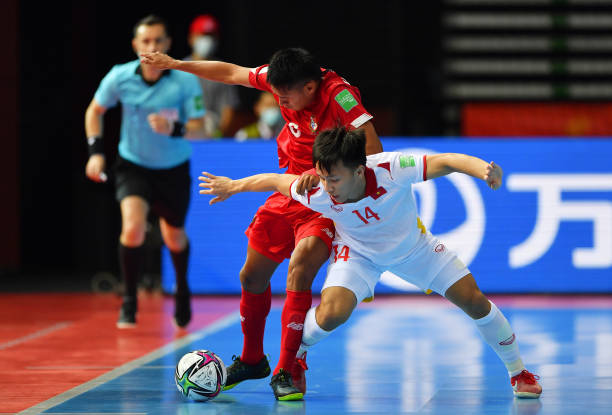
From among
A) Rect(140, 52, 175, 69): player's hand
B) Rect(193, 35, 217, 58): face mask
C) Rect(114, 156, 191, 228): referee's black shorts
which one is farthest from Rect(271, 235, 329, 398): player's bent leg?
Rect(193, 35, 217, 58): face mask

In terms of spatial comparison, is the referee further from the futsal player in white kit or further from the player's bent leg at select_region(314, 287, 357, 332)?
the player's bent leg at select_region(314, 287, 357, 332)

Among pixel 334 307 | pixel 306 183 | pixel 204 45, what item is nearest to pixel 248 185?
pixel 306 183

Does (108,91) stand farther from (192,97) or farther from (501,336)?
(501,336)

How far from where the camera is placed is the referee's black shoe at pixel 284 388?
17.7ft

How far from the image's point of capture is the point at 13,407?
17.3 ft

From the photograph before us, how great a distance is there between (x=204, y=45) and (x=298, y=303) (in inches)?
256

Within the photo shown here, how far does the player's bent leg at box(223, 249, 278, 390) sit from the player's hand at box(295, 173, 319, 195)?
650 millimetres

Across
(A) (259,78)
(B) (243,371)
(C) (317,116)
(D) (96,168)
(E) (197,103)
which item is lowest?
(B) (243,371)

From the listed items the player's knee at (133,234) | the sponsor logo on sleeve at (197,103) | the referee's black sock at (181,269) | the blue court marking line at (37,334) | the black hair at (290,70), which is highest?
the black hair at (290,70)

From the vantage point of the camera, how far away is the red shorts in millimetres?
5688

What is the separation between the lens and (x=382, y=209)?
17.5 ft

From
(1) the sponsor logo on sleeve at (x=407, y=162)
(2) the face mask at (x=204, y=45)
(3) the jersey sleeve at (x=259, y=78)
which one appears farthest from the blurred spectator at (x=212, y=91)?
(1) the sponsor logo on sleeve at (x=407, y=162)

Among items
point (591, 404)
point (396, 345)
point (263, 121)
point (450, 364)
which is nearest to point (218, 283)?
point (263, 121)

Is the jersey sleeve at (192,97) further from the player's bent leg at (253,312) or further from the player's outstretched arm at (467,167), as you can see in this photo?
the player's outstretched arm at (467,167)
